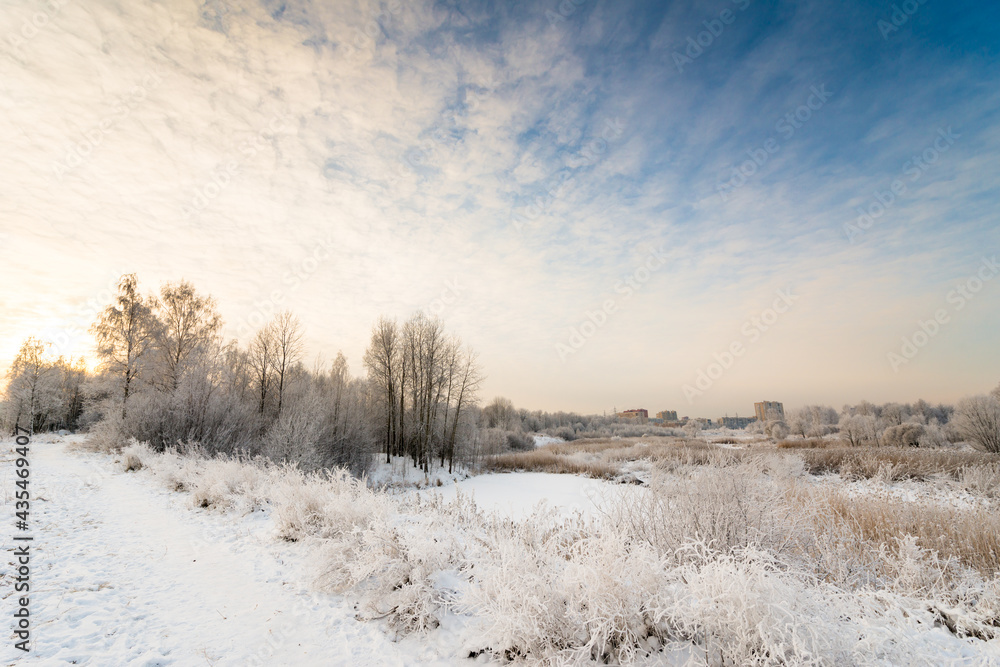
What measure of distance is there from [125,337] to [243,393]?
23.1 feet

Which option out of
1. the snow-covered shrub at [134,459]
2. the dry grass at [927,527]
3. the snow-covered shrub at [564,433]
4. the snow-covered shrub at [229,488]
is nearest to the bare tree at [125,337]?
the snow-covered shrub at [134,459]

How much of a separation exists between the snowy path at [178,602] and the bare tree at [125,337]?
1989cm

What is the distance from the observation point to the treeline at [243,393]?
59.2 ft

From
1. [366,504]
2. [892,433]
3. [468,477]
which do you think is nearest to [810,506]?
[366,504]

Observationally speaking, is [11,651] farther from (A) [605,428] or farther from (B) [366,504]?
(A) [605,428]

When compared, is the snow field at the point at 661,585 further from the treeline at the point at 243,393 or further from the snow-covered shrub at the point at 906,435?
the snow-covered shrub at the point at 906,435

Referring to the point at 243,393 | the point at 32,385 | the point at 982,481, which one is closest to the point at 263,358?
the point at 243,393

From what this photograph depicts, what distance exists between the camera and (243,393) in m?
25.6

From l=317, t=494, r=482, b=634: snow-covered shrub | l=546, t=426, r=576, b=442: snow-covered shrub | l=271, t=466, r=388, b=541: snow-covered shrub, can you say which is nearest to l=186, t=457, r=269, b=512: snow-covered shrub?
l=271, t=466, r=388, b=541: snow-covered shrub

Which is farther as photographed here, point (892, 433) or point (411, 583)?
point (892, 433)

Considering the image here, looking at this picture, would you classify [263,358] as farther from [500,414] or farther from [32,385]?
[500,414]

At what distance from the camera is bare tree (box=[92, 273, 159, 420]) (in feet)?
76.0

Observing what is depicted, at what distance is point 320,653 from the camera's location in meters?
3.57

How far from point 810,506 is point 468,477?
71.6ft
